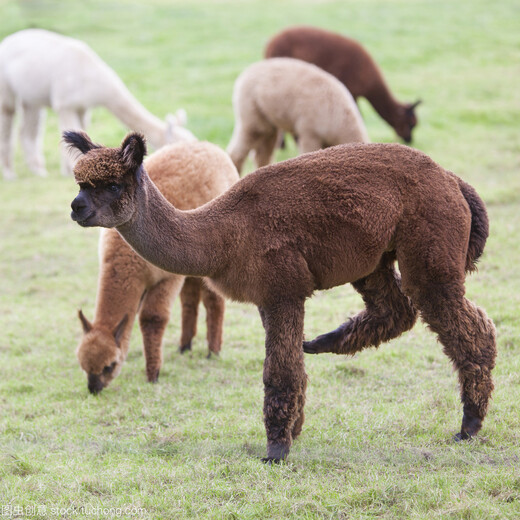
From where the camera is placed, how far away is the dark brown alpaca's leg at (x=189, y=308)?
695cm

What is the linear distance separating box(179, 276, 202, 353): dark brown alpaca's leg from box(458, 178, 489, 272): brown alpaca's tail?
2.77m

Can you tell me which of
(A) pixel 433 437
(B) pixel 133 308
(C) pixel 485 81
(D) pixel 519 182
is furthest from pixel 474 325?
(C) pixel 485 81

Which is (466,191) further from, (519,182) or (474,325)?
(519,182)

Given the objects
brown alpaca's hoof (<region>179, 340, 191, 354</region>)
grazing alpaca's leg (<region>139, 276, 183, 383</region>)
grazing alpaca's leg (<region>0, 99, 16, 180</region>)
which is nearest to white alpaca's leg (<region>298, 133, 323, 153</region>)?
brown alpaca's hoof (<region>179, 340, 191, 354</region>)

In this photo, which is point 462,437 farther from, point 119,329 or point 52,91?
point 52,91

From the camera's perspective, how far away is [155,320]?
250 inches

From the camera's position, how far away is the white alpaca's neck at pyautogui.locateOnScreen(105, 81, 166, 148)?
450 inches

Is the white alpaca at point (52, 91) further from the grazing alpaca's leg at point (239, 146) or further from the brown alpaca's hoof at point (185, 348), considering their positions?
the brown alpaca's hoof at point (185, 348)

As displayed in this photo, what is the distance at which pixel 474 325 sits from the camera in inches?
181

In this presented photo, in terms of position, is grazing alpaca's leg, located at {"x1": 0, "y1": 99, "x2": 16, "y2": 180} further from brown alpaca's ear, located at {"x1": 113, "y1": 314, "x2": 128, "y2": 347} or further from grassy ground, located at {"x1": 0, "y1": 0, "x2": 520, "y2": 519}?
brown alpaca's ear, located at {"x1": 113, "y1": 314, "x2": 128, "y2": 347}

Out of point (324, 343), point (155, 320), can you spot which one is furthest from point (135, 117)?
point (324, 343)

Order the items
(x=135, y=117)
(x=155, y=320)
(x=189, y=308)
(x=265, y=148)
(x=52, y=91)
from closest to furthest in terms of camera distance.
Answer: (x=155, y=320), (x=189, y=308), (x=265, y=148), (x=135, y=117), (x=52, y=91)

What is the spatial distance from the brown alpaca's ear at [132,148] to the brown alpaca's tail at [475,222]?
6.05 ft

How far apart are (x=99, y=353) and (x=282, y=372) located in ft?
6.45
